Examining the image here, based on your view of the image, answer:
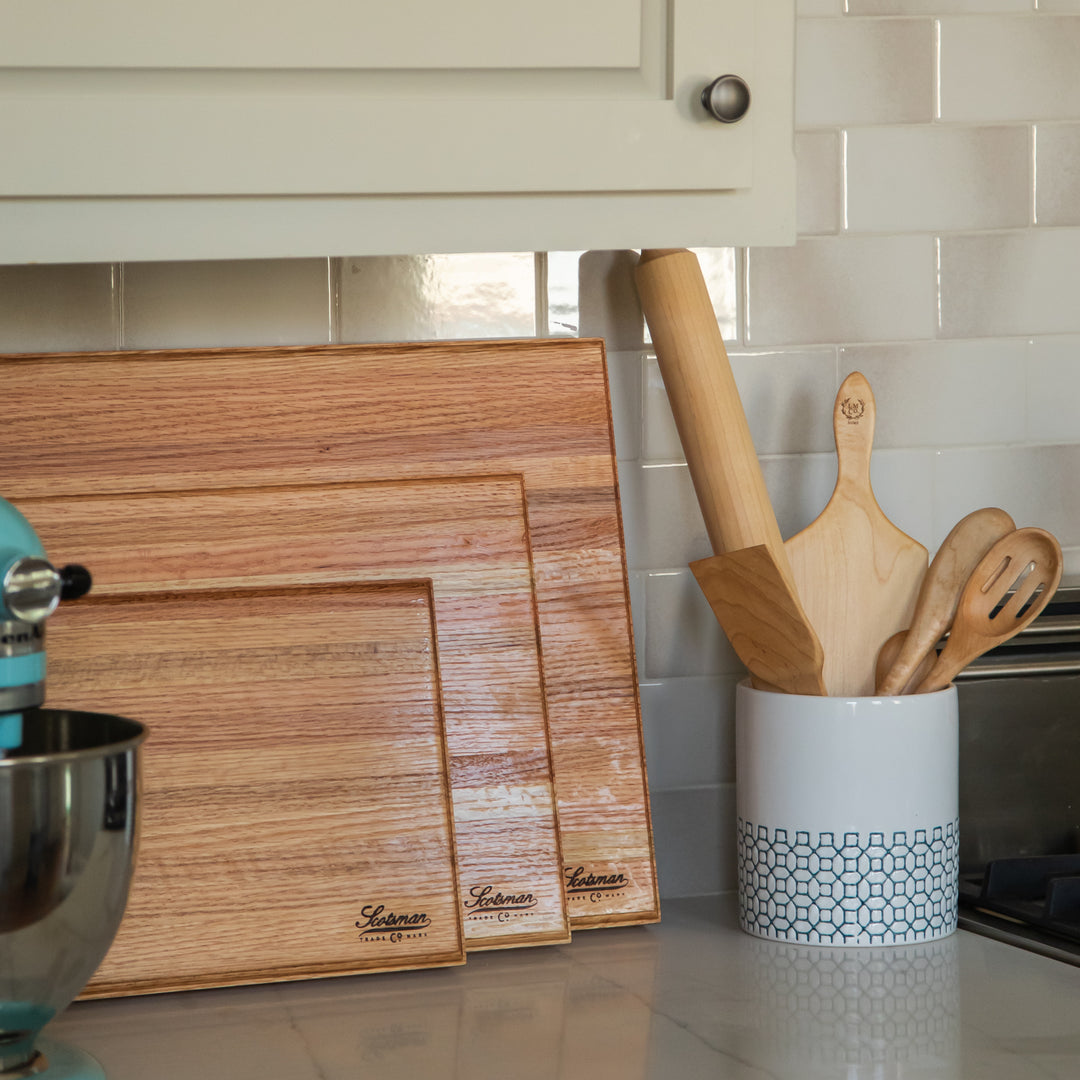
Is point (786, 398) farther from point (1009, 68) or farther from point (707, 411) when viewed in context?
point (1009, 68)

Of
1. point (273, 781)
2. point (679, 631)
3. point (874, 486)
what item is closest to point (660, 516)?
point (679, 631)

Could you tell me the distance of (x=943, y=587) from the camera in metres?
1.07

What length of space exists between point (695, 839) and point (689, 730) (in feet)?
0.32

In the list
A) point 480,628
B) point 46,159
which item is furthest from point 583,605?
point 46,159

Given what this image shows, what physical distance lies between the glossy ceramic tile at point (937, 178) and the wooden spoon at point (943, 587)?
308 millimetres

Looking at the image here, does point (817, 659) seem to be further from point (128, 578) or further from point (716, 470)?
point (128, 578)

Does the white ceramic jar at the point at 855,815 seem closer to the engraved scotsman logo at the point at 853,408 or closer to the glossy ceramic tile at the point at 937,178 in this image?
the engraved scotsman logo at the point at 853,408

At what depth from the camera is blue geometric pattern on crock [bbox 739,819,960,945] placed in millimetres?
1010

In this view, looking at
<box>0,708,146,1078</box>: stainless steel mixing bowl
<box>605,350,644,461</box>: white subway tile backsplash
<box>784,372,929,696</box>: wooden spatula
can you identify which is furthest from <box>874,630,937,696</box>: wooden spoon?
<box>0,708,146,1078</box>: stainless steel mixing bowl

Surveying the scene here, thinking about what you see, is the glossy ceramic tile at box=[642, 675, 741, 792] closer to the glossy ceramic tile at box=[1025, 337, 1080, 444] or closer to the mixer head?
the glossy ceramic tile at box=[1025, 337, 1080, 444]

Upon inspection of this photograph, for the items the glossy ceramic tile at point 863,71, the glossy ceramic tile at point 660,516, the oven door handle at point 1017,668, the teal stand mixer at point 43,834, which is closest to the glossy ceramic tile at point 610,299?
the glossy ceramic tile at point 660,516

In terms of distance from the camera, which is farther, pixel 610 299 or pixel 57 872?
pixel 610 299

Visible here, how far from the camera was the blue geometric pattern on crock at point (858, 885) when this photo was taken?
1010 millimetres

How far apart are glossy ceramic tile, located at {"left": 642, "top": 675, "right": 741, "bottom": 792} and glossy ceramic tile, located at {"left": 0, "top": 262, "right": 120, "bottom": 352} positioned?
1.79 feet
